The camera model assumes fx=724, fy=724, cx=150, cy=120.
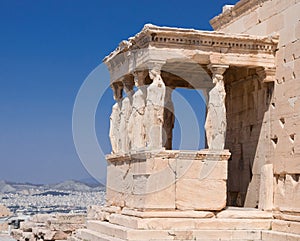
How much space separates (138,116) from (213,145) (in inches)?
63.2

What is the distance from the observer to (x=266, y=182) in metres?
14.2

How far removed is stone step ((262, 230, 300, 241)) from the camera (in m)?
12.7

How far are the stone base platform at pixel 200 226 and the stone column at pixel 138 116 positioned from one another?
1.37 meters

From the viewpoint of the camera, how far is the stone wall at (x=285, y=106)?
44.3ft

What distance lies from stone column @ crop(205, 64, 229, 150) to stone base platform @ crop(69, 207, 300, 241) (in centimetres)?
135

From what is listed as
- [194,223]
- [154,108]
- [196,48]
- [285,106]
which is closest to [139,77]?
[154,108]

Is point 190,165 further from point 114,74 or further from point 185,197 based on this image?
point 114,74

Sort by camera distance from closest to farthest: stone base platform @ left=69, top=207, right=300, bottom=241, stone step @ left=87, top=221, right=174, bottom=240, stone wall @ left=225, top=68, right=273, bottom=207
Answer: stone step @ left=87, top=221, right=174, bottom=240 < stone base platform @ left=69, top=207, right=300, bottom=241 < stone wall @ left=225, top=68, right=273, bottom=207

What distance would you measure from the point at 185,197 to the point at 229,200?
307 cm

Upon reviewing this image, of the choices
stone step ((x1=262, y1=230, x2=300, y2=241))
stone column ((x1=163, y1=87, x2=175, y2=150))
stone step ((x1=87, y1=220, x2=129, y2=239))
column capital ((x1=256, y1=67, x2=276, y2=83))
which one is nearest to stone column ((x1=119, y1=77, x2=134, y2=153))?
stone step ((x1=87, y1=220, x2=129, y2=239))

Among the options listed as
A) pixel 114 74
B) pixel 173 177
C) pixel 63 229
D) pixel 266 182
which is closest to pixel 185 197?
pixel 173 177

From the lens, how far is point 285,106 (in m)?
13.9

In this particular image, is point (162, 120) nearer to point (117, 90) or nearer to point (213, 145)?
point (213, 145)

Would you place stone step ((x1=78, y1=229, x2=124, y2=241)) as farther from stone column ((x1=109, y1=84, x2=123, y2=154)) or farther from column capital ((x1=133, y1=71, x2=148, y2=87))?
column capital ((x1=133, y1=71, x2=148, y2=87))
